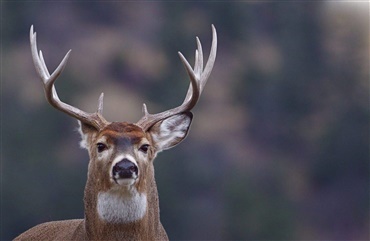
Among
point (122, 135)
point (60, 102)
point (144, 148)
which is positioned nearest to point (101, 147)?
point (122, 135)

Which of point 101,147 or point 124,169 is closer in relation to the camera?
point 124,169

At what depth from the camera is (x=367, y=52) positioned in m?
63.3

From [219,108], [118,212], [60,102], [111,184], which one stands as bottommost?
[118,212]

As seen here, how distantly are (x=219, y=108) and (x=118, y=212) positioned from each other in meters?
52.2

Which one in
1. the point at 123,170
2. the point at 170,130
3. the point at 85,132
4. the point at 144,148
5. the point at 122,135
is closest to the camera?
the point at 123,170

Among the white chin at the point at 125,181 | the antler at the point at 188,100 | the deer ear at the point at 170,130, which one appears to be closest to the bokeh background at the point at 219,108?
the antler at the point at 188,100

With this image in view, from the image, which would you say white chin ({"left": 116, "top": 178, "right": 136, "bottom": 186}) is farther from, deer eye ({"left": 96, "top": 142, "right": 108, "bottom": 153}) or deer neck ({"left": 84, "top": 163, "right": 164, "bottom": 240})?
deer eye ({"left": 96, "top": 142, "right": 108, "bottom": 153})

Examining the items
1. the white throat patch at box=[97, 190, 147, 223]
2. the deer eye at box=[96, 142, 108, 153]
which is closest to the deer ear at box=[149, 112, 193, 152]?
the deer eye at box=[96, 142, 108, 153]

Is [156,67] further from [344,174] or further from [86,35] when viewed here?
[344,174]

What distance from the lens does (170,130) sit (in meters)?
12.5

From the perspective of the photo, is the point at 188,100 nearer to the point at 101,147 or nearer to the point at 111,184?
the point at 101,147

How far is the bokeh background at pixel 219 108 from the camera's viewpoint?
45438mm

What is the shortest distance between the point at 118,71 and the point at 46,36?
14.9 ft

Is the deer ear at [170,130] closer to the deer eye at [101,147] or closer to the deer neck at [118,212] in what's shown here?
the deer neck at [118,212]
